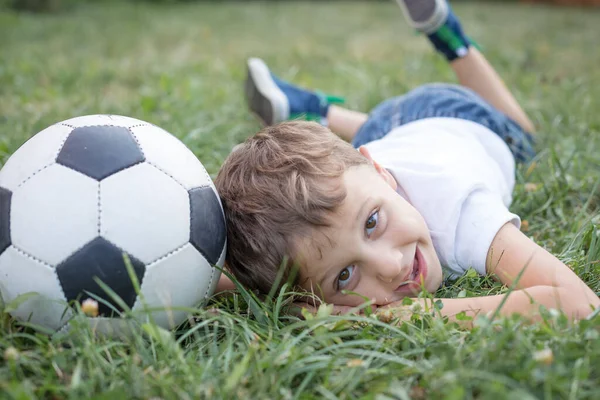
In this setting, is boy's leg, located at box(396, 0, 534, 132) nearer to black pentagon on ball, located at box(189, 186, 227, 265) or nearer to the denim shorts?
the denim shorts

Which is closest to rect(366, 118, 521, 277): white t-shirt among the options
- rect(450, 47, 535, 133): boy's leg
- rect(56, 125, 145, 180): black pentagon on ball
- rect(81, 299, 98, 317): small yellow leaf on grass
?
rect(450, 47, 535, 133): boy's leg

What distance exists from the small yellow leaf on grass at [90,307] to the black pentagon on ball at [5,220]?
10.6 inches

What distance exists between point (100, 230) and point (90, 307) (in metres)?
0.19

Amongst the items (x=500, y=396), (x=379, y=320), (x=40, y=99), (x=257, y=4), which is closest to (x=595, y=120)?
(x=379, y=320)

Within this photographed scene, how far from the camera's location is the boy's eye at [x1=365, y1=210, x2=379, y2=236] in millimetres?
1907

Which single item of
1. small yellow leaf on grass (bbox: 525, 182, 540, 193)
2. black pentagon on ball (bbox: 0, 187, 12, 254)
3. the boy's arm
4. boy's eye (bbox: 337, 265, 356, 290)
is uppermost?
black pentagon on ball (bbox: 0, 187, 12, 254)

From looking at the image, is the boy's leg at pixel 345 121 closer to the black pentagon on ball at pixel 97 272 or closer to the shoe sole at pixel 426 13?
the shoe sole at pixel 426 13

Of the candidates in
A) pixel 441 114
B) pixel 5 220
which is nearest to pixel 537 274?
pixel 441 114

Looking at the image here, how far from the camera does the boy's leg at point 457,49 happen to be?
343 cm

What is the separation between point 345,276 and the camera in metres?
1.90

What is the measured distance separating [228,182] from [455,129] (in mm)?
1328

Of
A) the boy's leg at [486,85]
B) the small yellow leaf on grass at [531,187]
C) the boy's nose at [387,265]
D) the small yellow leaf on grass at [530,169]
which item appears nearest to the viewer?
the boy's nose at [387,265]

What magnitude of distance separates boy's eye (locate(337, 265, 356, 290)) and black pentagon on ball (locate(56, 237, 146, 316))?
603 millimetres

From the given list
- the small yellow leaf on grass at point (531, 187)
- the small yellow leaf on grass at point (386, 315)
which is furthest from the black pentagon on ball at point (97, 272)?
the small yellow leaf on grass at point (531, 187)
